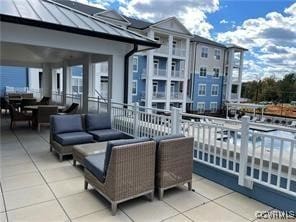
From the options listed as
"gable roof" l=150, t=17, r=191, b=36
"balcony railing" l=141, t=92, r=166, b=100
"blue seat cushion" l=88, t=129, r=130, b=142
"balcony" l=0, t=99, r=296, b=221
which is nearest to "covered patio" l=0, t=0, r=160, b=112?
"blue seat cushion" l=88, t=129, r=130, b=142

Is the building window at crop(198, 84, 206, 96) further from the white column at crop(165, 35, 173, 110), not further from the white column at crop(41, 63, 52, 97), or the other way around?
the white column at crop(41, 63, 52, 97)

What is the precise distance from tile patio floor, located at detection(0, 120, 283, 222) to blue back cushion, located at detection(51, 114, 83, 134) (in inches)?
40.0

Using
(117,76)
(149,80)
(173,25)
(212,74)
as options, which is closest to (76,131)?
(117,76)

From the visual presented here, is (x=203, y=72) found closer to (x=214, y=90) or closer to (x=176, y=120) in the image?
(x=214, y=90)

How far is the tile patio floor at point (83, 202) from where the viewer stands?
2.74 m

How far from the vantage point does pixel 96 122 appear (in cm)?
560

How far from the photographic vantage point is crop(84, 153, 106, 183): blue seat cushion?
9.74 feet

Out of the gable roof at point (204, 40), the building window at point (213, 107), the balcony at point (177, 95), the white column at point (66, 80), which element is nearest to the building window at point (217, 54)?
the gable roof at point (204, 40)

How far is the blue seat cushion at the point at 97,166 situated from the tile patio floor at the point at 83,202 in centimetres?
37

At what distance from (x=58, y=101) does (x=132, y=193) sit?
36.5 ft

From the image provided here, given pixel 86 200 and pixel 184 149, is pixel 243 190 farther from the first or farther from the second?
pixel 86 200

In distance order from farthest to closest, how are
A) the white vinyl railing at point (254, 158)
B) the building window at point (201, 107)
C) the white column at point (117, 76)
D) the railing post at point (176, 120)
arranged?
1. the building window at point (201, 107)
2. the white column at point (117, 76)
3. the railing post at point (176, 120)
4. the white vinyl railing at point (254, 158)

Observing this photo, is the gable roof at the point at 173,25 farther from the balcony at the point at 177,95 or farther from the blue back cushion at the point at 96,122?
the blue back cushion at the point at 96,122

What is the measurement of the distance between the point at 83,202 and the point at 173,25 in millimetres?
20109
